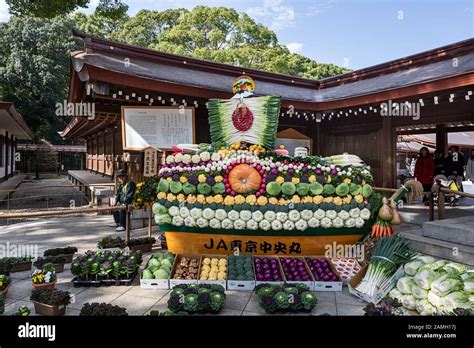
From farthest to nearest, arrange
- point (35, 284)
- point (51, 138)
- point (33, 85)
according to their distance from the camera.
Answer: point (51, 138), point (33, 85), point (35, 284)

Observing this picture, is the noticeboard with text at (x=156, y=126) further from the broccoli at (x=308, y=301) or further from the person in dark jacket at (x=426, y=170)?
the person in dark jacket at (x=426, y=170)

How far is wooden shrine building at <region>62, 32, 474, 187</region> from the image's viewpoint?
8.46 metres

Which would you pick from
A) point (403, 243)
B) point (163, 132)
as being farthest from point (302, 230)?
point (163, 132)

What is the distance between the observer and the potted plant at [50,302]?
13.6ft

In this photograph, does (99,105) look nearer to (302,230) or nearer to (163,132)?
(163,132)

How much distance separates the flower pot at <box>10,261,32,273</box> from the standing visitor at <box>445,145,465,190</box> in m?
12.3

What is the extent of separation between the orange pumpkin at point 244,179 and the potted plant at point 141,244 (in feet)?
8.55

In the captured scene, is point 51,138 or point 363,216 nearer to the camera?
point 363,216

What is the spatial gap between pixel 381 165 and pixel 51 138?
3731 cm

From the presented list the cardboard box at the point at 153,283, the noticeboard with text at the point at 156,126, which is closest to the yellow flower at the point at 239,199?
the cardboard box at the point at 153,283

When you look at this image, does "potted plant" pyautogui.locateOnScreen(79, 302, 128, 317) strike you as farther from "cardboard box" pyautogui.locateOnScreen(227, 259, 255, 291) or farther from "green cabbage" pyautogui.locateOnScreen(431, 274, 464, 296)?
"green cabbage" pyautogui.locateOnScreen(431, 274, 464, 296)

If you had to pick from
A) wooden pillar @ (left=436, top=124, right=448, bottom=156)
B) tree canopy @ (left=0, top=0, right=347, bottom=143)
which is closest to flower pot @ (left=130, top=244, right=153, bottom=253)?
wooden pillar @ (left=436, top=124, right=448, bottom=156)

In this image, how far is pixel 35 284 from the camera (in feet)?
15.7
